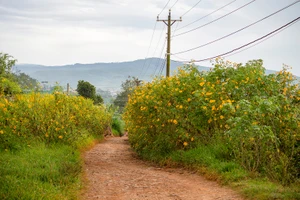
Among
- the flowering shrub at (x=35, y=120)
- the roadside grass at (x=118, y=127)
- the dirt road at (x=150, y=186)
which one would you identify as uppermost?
the flowering shrub at (x=35, y=120)

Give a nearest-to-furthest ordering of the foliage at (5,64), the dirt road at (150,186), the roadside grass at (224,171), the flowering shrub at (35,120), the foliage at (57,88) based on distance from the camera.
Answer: the roadside grass at (224,171) < the dirt road at (150,186) < the flowering shrub at (35,120) < the foliage at (57,88) < the foliage at (5,64)

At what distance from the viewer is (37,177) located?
29.6 feet

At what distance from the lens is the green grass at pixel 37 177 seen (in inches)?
290

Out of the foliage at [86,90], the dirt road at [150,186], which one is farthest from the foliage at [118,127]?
the dirt road at [150,186]

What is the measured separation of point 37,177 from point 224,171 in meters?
4.50

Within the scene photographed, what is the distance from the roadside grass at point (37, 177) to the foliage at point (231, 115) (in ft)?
12.3

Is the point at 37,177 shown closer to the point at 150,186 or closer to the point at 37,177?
the point at 37,177

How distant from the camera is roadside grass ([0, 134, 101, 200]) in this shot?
24.2 ft

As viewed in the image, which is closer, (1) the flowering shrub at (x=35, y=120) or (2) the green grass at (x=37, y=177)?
(2) the green grass at (x=37, y=177)

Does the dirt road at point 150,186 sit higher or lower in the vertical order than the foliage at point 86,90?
lower

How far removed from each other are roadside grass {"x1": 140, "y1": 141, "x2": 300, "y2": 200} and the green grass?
3350mm

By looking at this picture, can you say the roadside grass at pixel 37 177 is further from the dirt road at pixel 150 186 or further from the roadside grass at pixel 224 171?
the roadside grass at pixel 224 171

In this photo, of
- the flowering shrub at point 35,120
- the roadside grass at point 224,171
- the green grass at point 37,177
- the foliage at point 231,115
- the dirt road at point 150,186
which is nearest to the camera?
the green grass at point 37,177

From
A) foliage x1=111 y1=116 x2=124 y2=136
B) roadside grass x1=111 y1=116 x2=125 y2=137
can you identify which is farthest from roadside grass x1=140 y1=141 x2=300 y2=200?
foliage x1=111 y1=116 x2=124 y2=136
